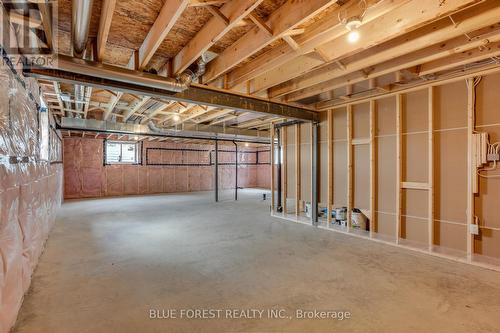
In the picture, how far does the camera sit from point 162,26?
1.86 m

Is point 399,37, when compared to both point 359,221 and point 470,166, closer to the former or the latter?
point 470,166

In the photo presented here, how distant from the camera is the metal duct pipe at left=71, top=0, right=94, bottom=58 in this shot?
151 cm

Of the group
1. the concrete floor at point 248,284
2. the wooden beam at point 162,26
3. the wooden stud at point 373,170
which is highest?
the wooden beam at point 162,26

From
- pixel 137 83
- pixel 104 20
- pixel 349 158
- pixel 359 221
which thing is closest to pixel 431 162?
pixel 349 158

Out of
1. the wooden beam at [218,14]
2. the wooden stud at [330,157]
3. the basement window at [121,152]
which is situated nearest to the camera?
the wooden beam at [218,14]

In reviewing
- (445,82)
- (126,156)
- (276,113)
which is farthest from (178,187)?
(445,82)

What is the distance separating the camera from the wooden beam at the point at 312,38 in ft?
5.67

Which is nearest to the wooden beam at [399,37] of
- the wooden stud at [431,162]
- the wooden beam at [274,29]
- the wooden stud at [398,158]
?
the wooden beam at [274,29]

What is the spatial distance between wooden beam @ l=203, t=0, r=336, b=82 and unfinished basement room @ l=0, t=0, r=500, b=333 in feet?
0.05

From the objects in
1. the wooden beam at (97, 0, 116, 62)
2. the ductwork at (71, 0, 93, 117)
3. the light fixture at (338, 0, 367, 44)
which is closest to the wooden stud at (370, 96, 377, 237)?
the light fixture at (338, 0, 367, 44)

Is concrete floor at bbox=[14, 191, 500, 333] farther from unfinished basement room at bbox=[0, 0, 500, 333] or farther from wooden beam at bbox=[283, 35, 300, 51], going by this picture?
wooden beam at bbox=[283, 35, 300, 51]

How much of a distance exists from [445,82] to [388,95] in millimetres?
678

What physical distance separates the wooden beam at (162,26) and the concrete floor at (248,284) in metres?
2.18

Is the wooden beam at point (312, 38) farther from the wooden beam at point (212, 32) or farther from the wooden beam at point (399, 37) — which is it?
the wooden beam at point (212, 32)
